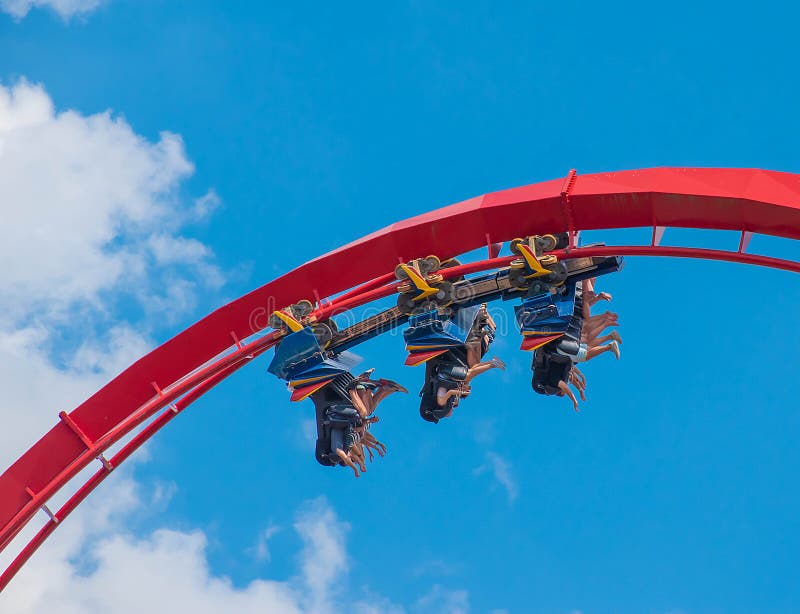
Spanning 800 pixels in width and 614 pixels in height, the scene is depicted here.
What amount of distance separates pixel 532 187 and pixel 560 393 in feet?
7.16

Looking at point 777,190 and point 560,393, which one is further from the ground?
point 777,190

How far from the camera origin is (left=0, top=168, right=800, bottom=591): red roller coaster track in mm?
15117

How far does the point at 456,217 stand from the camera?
53.8ft

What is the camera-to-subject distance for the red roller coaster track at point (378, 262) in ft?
49.6

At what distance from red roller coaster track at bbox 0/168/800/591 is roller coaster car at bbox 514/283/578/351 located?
0.46 m

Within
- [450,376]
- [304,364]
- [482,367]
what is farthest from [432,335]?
[304,364]

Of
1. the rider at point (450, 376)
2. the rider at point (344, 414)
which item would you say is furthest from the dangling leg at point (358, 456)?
the rider at point (450, 376)

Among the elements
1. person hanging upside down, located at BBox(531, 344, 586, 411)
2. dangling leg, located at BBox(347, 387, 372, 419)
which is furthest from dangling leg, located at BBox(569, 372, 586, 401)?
dangling leg, located at BBox(347, 387, 372, 419)

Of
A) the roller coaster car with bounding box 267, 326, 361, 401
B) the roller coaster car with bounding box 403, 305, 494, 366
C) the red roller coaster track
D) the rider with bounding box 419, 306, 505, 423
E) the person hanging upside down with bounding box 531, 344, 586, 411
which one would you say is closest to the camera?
the red roller coaster track

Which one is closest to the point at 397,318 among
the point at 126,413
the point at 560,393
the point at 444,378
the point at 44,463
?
the point at 444,378

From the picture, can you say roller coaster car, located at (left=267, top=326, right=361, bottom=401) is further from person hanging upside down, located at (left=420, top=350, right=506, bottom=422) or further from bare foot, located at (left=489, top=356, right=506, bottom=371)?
bare foot, located at (left=489, top=356, right=506, bottom=371)

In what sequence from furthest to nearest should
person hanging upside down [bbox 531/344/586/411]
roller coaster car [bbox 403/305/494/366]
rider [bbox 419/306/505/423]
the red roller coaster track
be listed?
rider [bbox 419/306/505/423], roller coaster car [bbox 403/305/494/366], person hanging upside down [bbox 531/344/586/411], the red roller coaster track

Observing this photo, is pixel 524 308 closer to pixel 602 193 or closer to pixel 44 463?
pixel 602 193

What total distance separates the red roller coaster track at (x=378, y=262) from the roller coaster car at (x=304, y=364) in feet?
0.96
